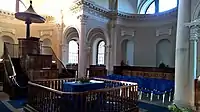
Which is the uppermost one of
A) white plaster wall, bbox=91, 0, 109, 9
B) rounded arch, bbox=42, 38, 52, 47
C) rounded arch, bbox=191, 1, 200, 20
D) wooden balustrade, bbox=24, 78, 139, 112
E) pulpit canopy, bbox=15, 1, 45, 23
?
white plaster wall, bbox=91, 0, 109, 9

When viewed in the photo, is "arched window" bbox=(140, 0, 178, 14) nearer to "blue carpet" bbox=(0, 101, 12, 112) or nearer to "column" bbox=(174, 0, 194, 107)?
"column" bbox=(174, 0, 194, 107)

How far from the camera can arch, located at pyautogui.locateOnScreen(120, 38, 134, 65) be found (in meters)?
13.5

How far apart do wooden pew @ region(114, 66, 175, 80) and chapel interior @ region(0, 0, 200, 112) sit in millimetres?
52

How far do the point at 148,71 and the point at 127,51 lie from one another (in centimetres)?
342

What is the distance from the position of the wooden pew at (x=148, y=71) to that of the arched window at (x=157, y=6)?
4372 millimetres

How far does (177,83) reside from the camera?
5.87 metres

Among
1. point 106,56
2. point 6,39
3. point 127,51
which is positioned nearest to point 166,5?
point 127,51

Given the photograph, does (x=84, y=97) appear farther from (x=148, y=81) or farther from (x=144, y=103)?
(x=148, y=81)

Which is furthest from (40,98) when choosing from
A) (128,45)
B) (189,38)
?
(128,45)

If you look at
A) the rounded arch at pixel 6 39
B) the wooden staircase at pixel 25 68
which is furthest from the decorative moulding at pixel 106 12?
the rounded arch at pixel 6 39

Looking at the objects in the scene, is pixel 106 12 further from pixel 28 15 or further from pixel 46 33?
pixel 28 15

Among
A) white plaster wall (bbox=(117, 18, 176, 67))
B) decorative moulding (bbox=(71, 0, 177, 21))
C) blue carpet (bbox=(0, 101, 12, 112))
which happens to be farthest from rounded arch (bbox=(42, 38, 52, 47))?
blue carpet (bbox=(0, 101, 12, 112))

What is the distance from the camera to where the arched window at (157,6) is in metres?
12.2

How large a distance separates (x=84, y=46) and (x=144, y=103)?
5208mm
